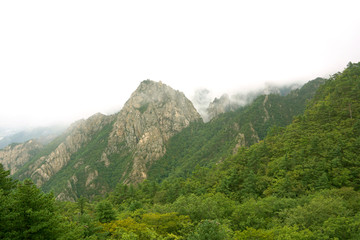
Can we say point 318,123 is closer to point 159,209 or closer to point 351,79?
point 351,79

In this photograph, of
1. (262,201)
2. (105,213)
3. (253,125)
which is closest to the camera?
(105,213)

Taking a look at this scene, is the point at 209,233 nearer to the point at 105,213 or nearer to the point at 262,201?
the point at 262,201

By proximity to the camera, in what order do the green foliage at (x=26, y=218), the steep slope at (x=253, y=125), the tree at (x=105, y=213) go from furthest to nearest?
the steep slope at (x=253, y=125), the tree at (x=105, y=213), the green foliage at (x=26, y=218)

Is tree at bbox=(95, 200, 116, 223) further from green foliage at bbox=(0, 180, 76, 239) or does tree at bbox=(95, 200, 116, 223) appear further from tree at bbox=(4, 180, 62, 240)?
tree at bbox=(4, 180, 62, 240)

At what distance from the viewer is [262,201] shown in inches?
1404

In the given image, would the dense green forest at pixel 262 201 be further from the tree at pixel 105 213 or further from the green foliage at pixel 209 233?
the tree at pixel 105 213

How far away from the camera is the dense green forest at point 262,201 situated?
58.7 feet

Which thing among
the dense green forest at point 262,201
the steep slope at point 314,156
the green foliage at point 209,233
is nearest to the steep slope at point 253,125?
the dense green forest at point 262,201

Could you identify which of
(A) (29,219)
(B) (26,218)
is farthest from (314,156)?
(B) (26,218)

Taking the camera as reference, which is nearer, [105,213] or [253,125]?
[105,213]

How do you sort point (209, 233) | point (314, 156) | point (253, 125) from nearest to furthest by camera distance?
point (209, 233)
point (314, 156)
point (253, 125)

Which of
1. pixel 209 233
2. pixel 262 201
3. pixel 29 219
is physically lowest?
pixel 262 201

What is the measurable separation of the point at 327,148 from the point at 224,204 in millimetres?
29786

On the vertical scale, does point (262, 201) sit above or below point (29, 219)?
below
